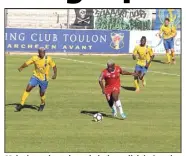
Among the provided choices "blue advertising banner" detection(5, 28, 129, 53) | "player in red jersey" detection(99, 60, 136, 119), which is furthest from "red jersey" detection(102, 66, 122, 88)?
"blue advertising banner" detection(5, 28, 129, 53)

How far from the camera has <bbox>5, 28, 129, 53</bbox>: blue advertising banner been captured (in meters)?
45.2

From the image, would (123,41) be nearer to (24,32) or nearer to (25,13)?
(24,32)

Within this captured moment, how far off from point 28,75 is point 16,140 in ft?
48.4

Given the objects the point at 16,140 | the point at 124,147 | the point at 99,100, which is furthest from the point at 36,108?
the point at 124,147

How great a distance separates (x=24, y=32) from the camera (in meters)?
45.3

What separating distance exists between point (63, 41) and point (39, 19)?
8343 mm

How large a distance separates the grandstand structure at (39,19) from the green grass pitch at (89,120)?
65.2 ft

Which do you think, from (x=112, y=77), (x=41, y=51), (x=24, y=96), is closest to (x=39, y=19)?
(x=24, y=96)

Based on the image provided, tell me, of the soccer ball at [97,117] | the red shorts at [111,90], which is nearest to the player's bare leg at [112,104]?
the red shorts at [111,90]

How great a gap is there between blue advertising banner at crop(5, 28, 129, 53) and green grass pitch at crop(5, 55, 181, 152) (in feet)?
41.3

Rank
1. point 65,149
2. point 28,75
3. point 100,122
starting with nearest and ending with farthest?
point 65,149 < point 100,122 < point 28,75

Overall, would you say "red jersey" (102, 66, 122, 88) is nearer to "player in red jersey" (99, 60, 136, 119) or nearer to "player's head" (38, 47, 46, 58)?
"player in red jersey" (99, 60, 136, 119)

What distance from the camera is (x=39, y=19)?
53062 mm

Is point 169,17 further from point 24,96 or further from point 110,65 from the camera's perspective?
point 110,65
